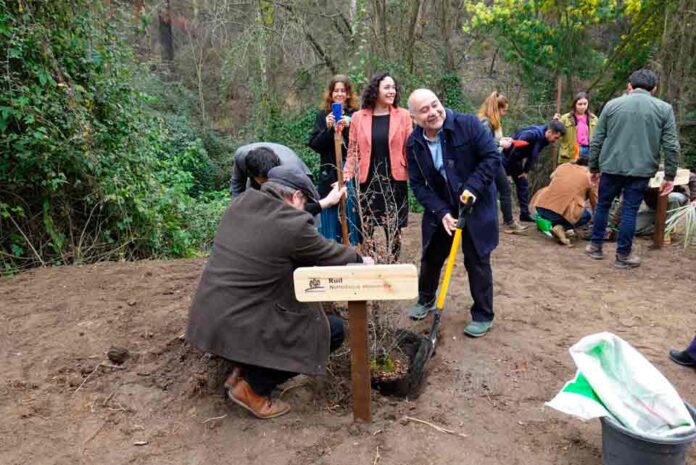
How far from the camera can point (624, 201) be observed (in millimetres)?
5160

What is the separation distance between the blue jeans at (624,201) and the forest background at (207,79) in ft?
15.5

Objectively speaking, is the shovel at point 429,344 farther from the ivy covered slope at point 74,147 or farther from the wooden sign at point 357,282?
the ivy covered slope at point 74,147

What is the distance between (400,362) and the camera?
3289 millimetres

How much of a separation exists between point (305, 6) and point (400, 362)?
404 inches

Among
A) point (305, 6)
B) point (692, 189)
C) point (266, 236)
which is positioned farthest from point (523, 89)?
point (266, 236)

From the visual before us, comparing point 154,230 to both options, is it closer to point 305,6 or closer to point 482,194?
point 482,194

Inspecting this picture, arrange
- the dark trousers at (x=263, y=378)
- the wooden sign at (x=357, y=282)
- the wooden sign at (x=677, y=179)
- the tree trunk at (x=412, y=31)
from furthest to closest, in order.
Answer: the tree trunk at (x=412, y=31) → the wooden sign at (x=677, y=179) → the dark trousers at (x=263, y=378) → the wooden sign at (x=357, y=282)

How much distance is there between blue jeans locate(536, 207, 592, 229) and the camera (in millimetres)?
6141

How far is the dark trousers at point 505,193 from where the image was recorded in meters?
6.36

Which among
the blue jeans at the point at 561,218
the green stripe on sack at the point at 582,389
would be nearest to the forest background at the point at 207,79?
the blue jeans at the point at 561,218

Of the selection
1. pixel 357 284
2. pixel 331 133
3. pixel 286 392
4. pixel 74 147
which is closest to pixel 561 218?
pixel 331 133

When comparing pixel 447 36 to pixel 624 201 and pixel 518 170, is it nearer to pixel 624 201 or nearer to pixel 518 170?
pixel 518 170

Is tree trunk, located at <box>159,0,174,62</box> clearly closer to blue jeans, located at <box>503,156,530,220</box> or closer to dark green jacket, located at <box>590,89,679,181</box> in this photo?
blue jeans, located at <box>503,156,530,220</box>

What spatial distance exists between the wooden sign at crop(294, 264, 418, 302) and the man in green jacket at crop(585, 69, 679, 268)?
11.7 feet
